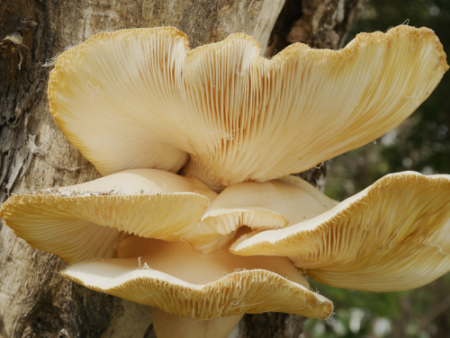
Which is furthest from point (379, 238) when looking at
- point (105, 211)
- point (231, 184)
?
point (105, 211)

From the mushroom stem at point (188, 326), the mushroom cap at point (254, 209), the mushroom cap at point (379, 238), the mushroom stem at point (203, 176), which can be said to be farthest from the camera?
the mushroom stem at point (203, 176)

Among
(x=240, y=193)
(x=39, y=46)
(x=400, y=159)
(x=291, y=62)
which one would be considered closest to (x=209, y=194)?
(x=240, y=193)

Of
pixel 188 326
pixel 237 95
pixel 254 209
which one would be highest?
pixel 237 95

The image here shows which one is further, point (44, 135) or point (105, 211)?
point (44, 135)

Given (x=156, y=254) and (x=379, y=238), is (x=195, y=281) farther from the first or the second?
(x=379, y=238)

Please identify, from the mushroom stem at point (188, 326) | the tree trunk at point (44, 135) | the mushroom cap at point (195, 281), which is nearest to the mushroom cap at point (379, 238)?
the mushroom cap at point (195, 281)

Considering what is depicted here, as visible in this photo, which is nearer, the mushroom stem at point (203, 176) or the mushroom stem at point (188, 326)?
the mushroom stem at point (188, 326)

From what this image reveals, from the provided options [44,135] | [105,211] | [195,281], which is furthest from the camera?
[44,135]

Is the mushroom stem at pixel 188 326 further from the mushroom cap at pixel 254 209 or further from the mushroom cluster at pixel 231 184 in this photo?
the mushroom cap at pixel 254 209
